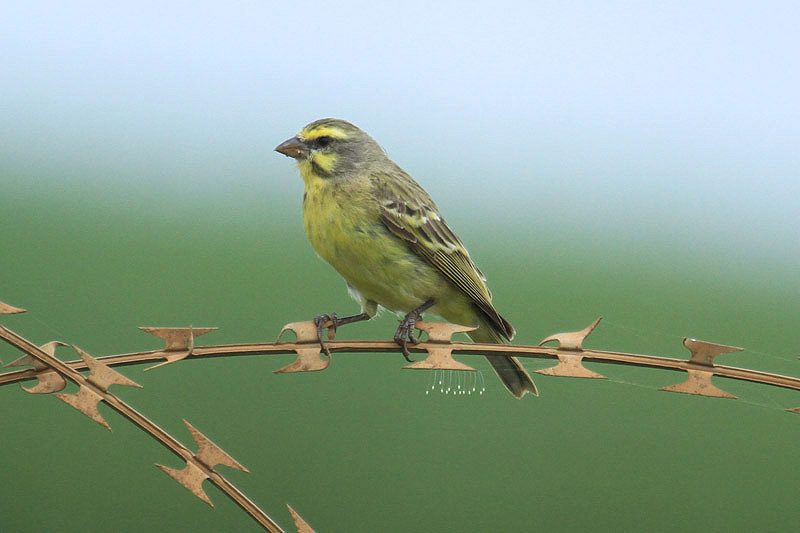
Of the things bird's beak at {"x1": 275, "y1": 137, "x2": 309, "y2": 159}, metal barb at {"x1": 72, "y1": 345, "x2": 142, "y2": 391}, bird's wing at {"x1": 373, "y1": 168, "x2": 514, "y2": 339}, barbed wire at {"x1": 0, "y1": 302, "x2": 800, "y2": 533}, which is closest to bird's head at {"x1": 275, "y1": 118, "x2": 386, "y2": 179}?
bird's beak at {"x1": 275, "y1": 137, "x2": 309, "y2": 159}

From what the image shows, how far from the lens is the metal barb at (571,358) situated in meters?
1.41

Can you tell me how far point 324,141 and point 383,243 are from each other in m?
0.44

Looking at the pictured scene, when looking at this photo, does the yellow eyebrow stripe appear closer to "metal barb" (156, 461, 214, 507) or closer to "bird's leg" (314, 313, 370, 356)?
"bird's leg" (314, 313, 370, 356)

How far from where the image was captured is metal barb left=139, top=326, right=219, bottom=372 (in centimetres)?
138

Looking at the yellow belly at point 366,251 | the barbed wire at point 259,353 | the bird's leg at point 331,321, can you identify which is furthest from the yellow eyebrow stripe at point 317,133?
the barbed wire at point 259,353

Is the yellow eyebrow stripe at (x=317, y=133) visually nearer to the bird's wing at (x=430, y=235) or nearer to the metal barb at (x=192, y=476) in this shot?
the bird's wing at (x=430, y=235)

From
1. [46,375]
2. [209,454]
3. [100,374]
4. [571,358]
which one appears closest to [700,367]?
[571,358]

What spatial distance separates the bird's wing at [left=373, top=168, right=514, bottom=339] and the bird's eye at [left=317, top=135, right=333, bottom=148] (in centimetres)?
20

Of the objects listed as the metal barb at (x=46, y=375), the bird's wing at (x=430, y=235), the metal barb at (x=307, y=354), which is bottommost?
the metal barb at (x=46, y=375)

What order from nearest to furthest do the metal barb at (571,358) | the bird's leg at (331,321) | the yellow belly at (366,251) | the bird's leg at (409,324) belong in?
1. the metal barb at (571,358)
2. the bird's leg at (331,321)
3. the bird's leg at (409,324)
4. the yellow belly at (366,251)

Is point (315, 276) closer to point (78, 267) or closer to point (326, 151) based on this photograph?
point (78, 267)

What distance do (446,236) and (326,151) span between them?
492 millimetres

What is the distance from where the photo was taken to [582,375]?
1.41m

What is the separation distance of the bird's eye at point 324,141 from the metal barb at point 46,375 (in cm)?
166
